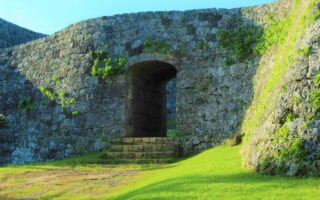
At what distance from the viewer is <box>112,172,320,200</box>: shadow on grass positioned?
4.30 m

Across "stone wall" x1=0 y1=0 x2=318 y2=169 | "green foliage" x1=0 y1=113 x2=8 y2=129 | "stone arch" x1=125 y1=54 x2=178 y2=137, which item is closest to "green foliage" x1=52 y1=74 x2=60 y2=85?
"stone wall" x1=0 y1=0 x2=318 y2=169

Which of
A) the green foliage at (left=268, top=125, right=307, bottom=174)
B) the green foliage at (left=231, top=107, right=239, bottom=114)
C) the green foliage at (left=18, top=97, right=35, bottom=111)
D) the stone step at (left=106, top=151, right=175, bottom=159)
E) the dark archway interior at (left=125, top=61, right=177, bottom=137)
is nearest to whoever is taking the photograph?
the green foliage at (left=268, top=125, right=307, bottom=174)

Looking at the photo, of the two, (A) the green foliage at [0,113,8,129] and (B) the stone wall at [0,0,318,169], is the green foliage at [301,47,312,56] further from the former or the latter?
(A) the green foliage at [0,113,8,129]

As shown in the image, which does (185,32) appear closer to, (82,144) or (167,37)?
(167,37)

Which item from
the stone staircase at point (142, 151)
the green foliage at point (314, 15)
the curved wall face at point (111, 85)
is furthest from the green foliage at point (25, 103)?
the green foliage at point (314, 15)

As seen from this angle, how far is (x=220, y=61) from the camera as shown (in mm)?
10734

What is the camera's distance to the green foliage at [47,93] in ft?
41.7

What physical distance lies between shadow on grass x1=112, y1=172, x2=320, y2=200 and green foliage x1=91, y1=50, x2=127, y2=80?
6629mm

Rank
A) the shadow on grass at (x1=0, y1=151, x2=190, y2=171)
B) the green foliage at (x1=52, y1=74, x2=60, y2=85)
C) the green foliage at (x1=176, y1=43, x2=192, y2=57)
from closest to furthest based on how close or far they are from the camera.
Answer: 1. the shadow on grass at (x1=0, y1=151, x2=190, y2=171)
2. the green foliage at (x1=176, y1=43, x2=192, y2=57)
3. the green foliage at (x1=52, y1=74, x2=60, y2=85)

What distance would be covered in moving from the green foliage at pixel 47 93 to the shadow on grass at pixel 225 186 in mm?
8143

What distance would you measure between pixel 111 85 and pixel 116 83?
0.16 meters

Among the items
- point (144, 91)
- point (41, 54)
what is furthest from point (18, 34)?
point (144, 91)

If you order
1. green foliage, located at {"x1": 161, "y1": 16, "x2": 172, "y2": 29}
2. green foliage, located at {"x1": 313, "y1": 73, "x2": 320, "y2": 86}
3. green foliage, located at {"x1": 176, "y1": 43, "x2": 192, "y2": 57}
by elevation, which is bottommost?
green foliage, located at {"x1": 313, "y1": 73, "x2": 320, "y2": 86}

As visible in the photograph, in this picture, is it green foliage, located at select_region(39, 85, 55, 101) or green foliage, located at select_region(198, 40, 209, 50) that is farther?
green foliage, located at select_region(39, 85, 55, 101)
